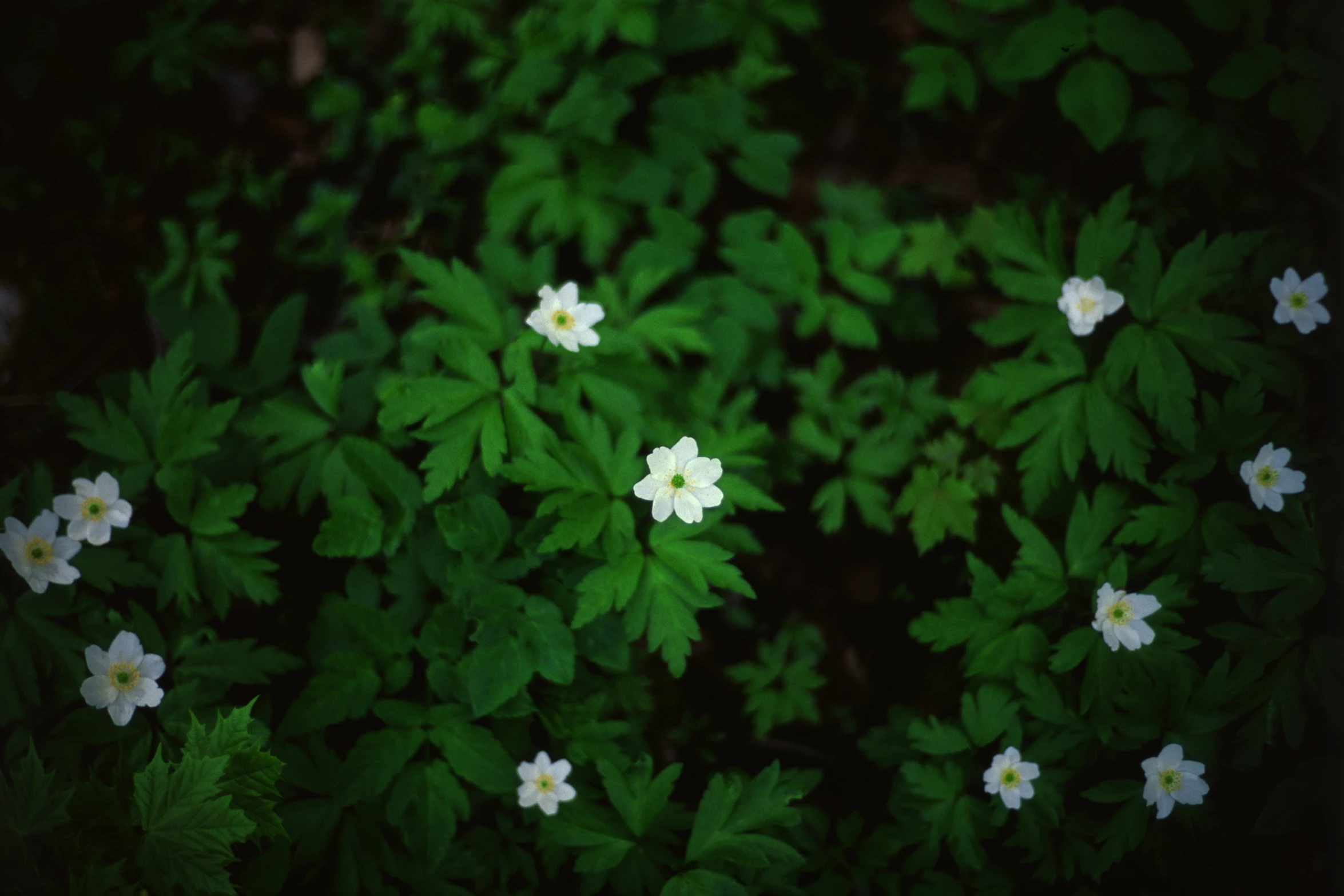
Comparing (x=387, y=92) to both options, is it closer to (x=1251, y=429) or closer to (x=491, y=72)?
(x=491, y=72)

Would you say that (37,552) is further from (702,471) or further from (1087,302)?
(1087,302)

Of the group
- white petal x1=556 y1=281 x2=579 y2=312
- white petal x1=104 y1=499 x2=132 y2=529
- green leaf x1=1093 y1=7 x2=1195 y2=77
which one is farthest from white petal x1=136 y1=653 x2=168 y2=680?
green leaf x1=1093 y1=7 x2=1195 y2=77

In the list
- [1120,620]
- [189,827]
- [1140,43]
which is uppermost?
[1140,43]

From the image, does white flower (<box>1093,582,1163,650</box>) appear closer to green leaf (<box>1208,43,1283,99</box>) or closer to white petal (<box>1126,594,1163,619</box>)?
white petal (<box>1126,594,1163,619</box>)

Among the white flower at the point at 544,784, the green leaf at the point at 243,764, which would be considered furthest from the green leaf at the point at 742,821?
the green leaf at the point at 243,764

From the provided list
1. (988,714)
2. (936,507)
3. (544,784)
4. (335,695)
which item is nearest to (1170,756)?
(988,714)

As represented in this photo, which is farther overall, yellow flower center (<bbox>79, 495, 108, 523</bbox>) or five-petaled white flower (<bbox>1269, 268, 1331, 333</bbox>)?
five-petaled white flower (<bbox>1269, 268, 1331, 333</bbox>)
